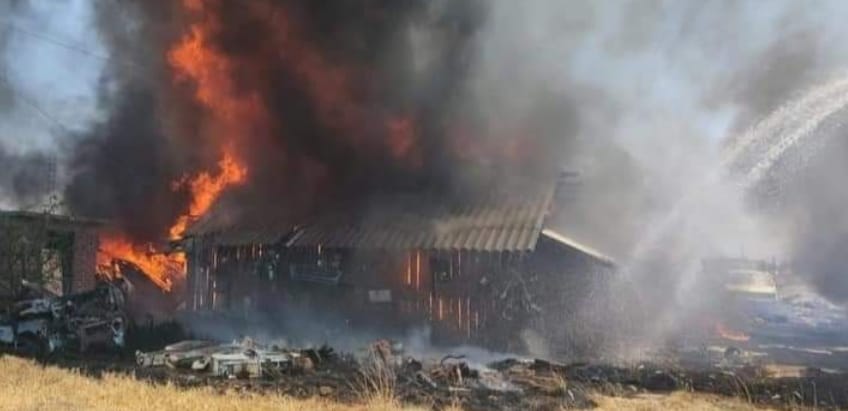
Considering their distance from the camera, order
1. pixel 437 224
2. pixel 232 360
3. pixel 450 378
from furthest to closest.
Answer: pixel 437 224, pixel 232 360, pixel 450 378

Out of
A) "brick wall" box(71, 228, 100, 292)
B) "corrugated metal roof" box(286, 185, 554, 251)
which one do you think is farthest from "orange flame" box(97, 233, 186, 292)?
"corrugated metal roof" box(286, 185, 554, 251)

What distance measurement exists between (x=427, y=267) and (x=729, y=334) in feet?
24.8

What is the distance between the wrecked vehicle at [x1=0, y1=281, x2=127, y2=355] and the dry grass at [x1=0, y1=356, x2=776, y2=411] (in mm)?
4027

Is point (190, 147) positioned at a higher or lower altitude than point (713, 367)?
higher

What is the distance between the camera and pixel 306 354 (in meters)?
12.3

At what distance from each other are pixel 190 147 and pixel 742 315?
15.4 metres

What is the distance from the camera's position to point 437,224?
1402 cm

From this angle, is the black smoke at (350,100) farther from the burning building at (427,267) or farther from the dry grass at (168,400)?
the dry grass at (168,400)

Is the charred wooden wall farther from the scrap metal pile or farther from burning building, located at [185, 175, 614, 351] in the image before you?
the scrap metal pile

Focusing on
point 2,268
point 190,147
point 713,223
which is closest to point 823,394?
point 713,223

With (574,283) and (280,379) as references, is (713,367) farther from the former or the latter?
(280,379)

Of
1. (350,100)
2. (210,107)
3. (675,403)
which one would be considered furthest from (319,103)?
(675,403)

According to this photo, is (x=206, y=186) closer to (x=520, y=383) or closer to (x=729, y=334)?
(x=520, y=383)

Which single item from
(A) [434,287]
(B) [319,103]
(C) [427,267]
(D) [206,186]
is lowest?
(A) [434,287]
